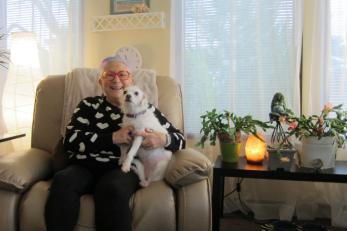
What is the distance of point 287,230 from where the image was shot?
5.23ft

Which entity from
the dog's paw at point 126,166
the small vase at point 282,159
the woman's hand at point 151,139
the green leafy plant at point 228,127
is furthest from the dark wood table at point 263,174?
the dog's paw at point 126,166

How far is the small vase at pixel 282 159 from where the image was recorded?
1699mm

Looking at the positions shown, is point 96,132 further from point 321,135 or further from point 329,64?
point 329,64

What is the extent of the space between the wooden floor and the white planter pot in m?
0.54

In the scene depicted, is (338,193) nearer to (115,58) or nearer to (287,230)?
(287,230)

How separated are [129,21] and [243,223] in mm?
1616

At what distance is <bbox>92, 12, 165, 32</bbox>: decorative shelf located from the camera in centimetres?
230

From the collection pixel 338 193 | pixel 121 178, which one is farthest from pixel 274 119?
pixel 121 178

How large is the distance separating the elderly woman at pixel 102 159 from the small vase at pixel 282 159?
1.62 ft

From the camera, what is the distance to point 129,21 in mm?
2357

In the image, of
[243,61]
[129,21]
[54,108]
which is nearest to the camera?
[54,108]

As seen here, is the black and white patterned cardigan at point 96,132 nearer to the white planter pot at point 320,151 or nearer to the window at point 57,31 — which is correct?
the white planter pot at point 320,151

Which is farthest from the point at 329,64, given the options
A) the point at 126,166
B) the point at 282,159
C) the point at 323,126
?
the point at 126,166

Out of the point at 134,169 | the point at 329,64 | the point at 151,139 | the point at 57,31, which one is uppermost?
the point at 57,31
